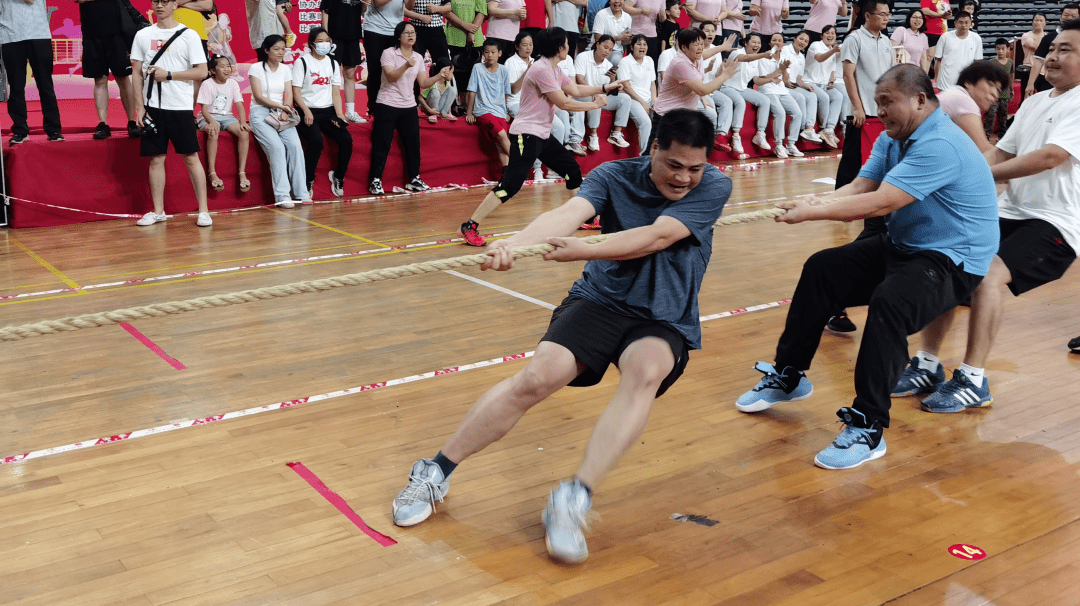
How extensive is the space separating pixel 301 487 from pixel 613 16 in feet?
30.5

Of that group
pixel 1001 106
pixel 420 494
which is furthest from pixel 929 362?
pixel 1001 106

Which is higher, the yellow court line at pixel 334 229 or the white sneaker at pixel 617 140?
the white sneaker at pixel 617 140

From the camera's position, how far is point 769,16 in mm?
13000

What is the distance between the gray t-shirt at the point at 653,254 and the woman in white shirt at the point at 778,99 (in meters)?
9.90

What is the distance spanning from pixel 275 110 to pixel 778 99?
6.92 meters

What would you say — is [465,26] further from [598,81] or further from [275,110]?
[275,110]

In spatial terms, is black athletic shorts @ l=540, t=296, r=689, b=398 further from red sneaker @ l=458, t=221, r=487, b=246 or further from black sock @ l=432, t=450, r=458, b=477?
red sneaker @ l=458, t=221, r=487, b=246

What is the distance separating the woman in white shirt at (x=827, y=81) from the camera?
43.0 ft

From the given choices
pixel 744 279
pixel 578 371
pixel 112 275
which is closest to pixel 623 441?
pixel 578 371

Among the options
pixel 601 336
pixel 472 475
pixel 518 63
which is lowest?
pixel 472 475

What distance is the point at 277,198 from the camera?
902cm

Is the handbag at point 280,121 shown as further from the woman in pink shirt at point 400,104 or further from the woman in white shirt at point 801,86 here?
the woman in white shirt at point 801,86

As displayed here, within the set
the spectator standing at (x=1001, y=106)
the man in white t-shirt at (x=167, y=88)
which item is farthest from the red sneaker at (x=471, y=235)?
the spectator standing at (x=1001, y=106)

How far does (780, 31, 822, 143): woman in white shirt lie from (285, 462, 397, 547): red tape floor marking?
1092 cm
